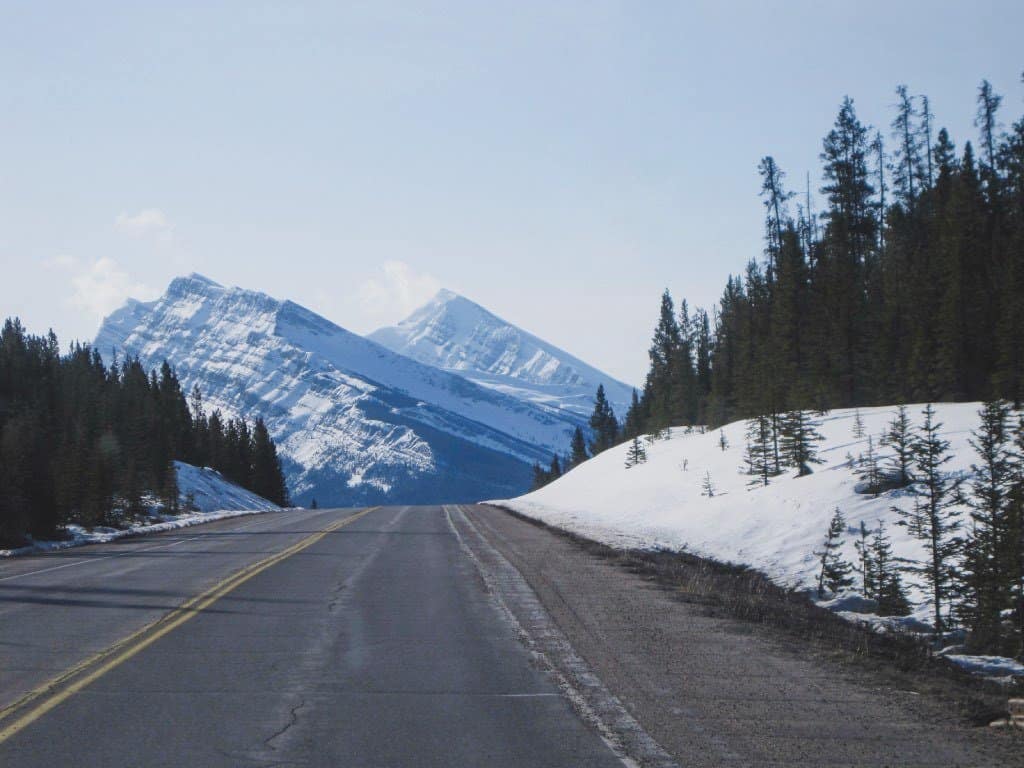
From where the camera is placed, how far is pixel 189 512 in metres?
64.4

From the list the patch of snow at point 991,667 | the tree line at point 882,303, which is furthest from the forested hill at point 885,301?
the patch of snow at point 991,667

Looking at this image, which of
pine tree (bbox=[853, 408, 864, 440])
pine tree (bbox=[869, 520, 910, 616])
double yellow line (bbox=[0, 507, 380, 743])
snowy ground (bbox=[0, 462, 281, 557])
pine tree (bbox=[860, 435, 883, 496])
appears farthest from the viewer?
pine tree (bbox=[853, 408, 864, 440])

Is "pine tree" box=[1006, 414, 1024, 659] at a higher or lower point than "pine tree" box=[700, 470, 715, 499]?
lower

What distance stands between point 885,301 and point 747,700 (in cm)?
5410

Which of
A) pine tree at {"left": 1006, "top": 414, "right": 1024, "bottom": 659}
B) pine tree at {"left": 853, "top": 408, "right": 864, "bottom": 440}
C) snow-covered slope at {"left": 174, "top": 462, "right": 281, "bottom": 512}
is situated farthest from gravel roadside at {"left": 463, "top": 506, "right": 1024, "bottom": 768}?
snow-covered slope at {"left": 174, "top": 462, "right": 281, "bottom": 512}

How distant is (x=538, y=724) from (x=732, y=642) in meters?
4.95

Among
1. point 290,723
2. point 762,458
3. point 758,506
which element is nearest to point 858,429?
point 762,458

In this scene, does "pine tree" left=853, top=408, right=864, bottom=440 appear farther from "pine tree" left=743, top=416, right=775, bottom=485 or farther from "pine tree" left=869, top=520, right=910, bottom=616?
"pine tree" left=869, top=520, right=910, bottom=616

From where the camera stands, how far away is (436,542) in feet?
98.7

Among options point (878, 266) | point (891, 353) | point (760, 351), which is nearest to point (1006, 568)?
point (891, 353)

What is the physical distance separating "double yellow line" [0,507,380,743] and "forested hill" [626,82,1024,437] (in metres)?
27.5

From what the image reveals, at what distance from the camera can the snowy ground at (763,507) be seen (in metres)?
26.0

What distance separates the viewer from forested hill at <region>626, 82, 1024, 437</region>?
4819 cm

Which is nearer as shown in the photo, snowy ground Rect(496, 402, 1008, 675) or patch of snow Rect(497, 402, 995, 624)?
snowy ground Rect(496, 402, 1008, 675)
